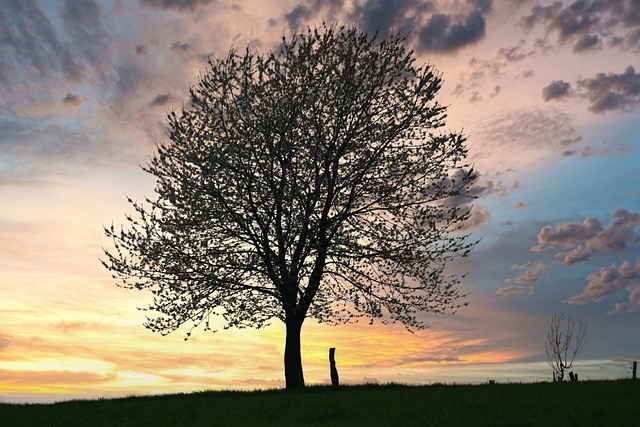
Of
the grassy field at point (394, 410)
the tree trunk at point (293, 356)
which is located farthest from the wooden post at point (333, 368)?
the grassy field at point (394, 410)

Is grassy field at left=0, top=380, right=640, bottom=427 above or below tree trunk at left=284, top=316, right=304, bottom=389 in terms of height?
below

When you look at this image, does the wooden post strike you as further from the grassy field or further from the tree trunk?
the grassy field

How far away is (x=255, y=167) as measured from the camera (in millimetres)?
30312

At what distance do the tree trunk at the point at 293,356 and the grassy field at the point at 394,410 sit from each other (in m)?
4.88

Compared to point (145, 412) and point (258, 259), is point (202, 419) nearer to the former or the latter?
point (145, 412)

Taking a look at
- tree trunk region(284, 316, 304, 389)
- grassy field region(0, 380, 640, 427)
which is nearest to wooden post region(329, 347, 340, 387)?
tree trunk region(284, 316, 304, 389)

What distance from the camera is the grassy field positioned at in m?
19.0

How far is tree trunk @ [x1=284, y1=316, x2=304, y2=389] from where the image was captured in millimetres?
30484

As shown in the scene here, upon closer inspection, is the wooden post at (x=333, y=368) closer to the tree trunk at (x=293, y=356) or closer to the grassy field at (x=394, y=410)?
the tree trunk at (x=293, y=356)

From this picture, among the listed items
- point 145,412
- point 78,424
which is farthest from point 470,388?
point 78,424

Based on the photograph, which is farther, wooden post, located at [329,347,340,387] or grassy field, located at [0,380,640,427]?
wooden post, located at [329,347,340,387]

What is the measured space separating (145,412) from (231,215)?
10.2 metres

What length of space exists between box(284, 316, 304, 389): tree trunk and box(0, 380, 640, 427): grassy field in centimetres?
488

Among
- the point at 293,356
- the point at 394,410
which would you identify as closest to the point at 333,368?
the point at 293,356
